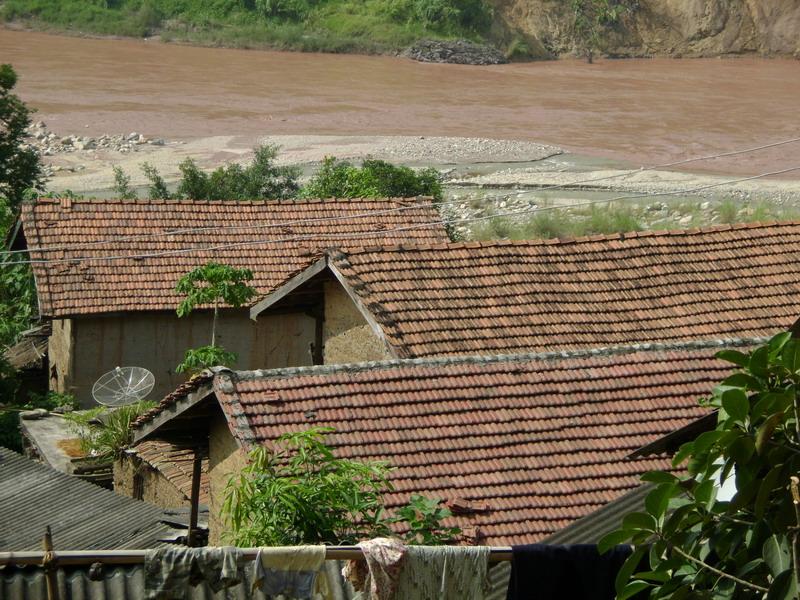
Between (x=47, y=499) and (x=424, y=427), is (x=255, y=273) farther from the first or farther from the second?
(x=424, y=427)

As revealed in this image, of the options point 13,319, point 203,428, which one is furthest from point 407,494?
point 13,319

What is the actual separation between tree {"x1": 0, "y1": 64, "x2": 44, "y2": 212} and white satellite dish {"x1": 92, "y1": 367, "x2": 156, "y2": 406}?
267 inches

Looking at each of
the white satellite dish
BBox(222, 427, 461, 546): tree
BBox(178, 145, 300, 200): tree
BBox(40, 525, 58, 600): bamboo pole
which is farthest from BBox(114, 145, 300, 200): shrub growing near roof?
BBox(40, 525, 58, 600): bamboo pole

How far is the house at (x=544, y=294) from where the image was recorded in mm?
11312

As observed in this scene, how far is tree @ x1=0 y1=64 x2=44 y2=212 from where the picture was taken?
2159 centimetres

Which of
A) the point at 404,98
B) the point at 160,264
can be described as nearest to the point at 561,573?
the point at 160,264

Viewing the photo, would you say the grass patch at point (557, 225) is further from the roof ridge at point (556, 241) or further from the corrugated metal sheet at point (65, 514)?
the corrugated metal sheet at point (65, 514)

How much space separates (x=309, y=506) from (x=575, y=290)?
6.58m

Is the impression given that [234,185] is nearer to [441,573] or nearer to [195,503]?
[195,503]

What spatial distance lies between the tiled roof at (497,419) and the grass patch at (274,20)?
5013cm

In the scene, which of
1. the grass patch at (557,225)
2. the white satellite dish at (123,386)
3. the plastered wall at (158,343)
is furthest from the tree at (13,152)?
the grass patch at (557,225)

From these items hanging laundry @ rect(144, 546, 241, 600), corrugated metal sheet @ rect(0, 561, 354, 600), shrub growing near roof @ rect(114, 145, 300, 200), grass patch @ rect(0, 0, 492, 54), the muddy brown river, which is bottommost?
corrugated metal sheet @ rect(0, 561, 354, 600)

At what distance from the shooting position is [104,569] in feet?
15.3

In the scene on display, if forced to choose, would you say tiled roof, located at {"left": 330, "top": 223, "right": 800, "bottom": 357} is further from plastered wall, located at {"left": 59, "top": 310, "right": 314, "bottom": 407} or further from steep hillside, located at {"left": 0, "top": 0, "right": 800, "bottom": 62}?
steep hillside, located at {"left": 0, "top": 0, "right": 800, "bottom": 62}
